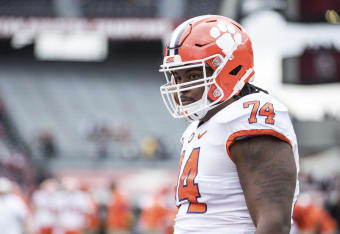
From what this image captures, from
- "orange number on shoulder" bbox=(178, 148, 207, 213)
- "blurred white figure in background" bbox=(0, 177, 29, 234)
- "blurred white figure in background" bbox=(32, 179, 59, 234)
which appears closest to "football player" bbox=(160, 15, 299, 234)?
"orange number on shoulder" bbox=(178, 148, 207, 213)

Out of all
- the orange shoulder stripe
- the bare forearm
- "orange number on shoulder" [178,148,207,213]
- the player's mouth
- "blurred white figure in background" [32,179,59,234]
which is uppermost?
the player's mouth

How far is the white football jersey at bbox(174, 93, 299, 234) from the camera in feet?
7.29

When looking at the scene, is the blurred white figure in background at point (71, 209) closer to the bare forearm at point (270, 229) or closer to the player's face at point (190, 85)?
the player's face at point (190, 85)

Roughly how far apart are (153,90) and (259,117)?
22790 millimetres

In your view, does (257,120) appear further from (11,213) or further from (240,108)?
(11,213)

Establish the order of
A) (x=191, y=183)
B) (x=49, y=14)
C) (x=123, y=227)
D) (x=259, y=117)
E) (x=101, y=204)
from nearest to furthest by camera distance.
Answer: (x=259, y=117) → (x=191, y=183) → (x=123, y=227) → (x=101, y=204) → (x=49, y=14)

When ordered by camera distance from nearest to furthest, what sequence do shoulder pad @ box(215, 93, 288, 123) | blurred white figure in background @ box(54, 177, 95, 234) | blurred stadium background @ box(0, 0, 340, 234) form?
shoulder pad @ box(215, 93, 288, 123)
blurred white figure in background @ box(54, 177, 95, 234)
blurred stadium background @ box(0, 0, 340, 234)

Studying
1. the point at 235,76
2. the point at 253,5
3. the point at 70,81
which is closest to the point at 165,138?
the point at 70,81

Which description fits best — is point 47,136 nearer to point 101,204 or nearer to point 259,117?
point 101,204

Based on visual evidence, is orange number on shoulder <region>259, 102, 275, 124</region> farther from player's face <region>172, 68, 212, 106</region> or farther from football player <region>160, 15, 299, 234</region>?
player's face <region>172, 68, 212, 106</region>

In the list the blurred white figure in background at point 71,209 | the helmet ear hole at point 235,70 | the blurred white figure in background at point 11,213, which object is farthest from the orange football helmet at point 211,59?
the blurred white figure in background at point 71,209

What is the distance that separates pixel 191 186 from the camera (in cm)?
237

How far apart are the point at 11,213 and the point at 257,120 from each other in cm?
730

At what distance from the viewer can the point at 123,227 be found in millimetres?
14125
